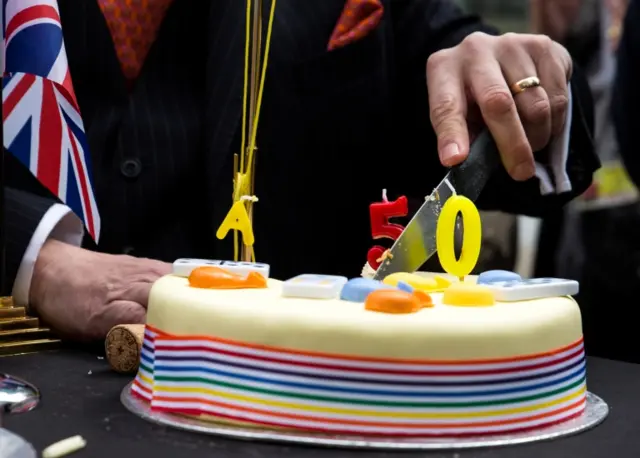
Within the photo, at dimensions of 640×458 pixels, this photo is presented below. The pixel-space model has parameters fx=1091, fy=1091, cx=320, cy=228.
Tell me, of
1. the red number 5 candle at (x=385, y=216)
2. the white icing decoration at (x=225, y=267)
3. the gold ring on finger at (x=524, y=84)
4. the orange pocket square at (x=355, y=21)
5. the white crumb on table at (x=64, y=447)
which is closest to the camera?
the white crumb on table at (x=64, y=447)

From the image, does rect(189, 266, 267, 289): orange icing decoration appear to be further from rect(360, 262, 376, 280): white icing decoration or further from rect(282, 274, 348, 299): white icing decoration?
rect(360, 262, 376, 280): white icing decoration

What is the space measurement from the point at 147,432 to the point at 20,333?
407 millimetres

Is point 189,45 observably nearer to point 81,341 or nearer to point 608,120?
point 81,341

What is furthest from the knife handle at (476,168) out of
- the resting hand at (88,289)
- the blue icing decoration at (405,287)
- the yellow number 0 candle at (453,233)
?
the resting hand at (88,289)

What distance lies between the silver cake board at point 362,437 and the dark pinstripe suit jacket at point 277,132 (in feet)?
1.74

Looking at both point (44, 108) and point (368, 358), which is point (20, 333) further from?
point (368, 358)

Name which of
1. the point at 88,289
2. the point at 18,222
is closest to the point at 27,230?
the point at 18,222

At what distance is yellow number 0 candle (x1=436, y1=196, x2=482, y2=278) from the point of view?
107 cm

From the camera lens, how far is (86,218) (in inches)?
50.7

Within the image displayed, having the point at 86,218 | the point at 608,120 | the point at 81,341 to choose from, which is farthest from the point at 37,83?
the point at 608,120

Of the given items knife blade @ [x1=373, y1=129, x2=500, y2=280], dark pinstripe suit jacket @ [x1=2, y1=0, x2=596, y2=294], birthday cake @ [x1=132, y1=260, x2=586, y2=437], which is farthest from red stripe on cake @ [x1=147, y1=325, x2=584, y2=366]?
dark pinstripe suit jacket @ [x1=2, y1=0, x2=596, y2=294]

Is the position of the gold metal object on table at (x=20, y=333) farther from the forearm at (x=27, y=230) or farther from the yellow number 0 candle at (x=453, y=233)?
the yellow number 0 candle at (x=453, y=233)

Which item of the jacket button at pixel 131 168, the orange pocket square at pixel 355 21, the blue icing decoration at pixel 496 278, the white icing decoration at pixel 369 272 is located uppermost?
the orange pocket square at pixel 355 21

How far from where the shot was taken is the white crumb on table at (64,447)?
0.88 metres
